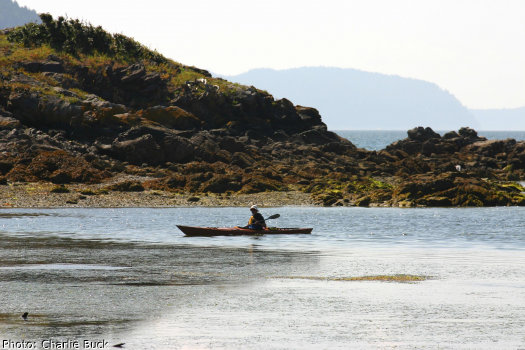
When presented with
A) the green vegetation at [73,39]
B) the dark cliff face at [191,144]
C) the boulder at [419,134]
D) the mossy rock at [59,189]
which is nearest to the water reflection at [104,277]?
the mossy rock at [59,189]

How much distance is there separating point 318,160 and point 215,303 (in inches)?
2338

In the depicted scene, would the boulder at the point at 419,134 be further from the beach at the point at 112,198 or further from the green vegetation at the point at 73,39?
the beach at the point at 112,198

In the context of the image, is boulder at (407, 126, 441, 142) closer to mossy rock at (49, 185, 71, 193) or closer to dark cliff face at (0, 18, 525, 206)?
dark cliff face at (0, 18, 525, 206)

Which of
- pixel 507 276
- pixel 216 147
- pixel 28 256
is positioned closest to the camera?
pixel 507 276

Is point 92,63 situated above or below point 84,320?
above

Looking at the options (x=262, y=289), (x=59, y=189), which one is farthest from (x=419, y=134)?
(x=262, y=289)

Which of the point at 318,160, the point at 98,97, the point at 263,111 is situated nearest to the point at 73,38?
the point at 98,97

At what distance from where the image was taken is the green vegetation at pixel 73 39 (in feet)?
286

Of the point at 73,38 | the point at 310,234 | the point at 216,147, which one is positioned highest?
the point at 73,38

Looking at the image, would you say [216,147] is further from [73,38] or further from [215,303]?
[215,303]

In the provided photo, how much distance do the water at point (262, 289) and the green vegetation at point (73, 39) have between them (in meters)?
55.1

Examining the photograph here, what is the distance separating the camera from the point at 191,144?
67812 millimetres

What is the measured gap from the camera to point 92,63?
84438 mm

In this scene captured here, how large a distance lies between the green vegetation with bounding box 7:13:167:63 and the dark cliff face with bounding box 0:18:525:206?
652 mm
